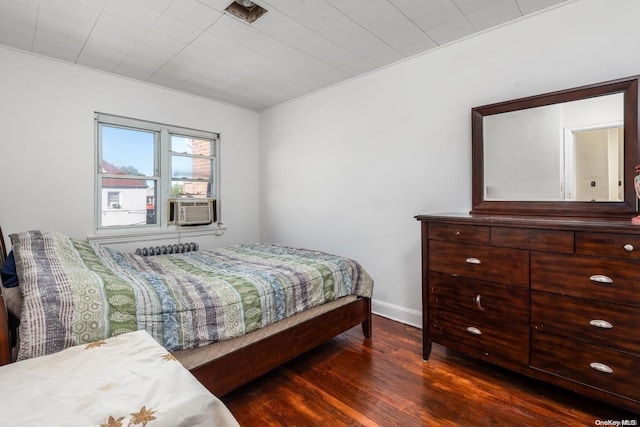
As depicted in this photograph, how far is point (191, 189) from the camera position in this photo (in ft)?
13.4

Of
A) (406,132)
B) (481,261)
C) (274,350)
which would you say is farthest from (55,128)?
(481,261)

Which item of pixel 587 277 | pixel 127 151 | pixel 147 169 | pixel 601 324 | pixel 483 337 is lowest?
pixel 483 337

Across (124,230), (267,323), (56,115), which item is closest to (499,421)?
(267,323)

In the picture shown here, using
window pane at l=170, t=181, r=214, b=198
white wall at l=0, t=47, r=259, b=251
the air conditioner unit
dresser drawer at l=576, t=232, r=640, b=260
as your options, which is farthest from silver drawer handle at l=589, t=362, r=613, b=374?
white wall at l=0, t=47, r=259, b=251

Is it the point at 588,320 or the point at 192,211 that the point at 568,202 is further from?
the point at 192,211

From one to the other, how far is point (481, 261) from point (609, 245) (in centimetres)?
63

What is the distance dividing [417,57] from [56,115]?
354 cm

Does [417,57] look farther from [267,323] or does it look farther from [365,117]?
[267,323]

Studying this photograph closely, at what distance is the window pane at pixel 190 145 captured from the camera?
12.9ft

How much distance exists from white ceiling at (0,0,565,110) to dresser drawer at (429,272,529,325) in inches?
76.2

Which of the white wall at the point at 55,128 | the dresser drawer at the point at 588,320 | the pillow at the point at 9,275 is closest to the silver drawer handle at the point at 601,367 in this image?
the dresser drawer at the point at 588,320

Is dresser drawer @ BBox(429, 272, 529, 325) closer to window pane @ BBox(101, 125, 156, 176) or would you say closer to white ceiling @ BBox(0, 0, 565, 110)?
white ceiling @ BBox(0, 0, 565, 110)

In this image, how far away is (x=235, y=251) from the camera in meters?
3.22

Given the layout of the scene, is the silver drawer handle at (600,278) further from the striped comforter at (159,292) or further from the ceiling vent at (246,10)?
the ceiling vent at (246,10)
